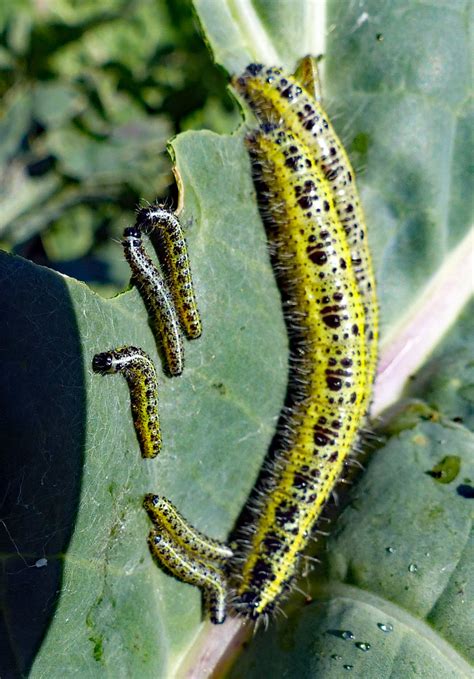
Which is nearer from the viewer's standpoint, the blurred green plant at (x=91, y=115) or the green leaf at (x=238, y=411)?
the green leaf at (x=238, y=411)

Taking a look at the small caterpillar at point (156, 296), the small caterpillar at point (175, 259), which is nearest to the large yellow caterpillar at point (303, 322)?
the small caterpillar at point (175, 259)

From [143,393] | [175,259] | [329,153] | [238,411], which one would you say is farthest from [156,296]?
[329,153]

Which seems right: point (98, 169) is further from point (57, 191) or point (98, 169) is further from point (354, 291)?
point (354, 291)

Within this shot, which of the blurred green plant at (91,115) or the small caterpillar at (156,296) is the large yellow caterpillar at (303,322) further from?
the blurred green plant at (91,115)

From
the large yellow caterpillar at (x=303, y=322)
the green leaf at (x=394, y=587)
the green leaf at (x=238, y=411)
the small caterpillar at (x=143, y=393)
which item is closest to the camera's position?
the green leaf at (x=238, y=411)

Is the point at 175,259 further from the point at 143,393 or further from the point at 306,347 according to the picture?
the point at 306,347

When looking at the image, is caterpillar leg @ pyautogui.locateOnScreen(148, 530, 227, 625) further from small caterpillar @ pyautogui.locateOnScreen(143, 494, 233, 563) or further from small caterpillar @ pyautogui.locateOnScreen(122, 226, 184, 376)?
small caterpillar @ pyautogui.locateOnScreen(122, 226, 184, 376)
